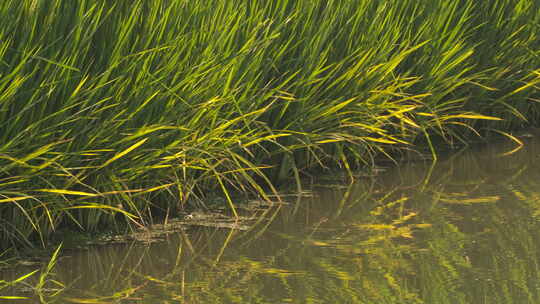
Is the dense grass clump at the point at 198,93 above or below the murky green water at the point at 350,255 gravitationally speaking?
above

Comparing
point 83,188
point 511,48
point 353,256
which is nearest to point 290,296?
point 353,256

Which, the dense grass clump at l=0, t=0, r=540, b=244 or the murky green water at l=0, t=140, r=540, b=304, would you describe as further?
the dense grass clump at l=0, t=0, r=540, b=244

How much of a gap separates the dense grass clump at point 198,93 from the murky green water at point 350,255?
7.0 inches

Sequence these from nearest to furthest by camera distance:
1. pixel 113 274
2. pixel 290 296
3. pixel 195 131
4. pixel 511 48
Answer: pixel 290 296 < pixel 113 274 < pixel 195 131 < pixel 511 48

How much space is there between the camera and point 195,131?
381 centimetres

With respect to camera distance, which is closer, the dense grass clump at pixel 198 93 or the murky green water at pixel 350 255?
the murky green water at pixel 350 255

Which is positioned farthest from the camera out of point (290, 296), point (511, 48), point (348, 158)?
point (511, 48)

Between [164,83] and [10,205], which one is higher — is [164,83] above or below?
above

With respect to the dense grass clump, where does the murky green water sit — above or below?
below

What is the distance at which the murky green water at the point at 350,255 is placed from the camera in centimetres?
309

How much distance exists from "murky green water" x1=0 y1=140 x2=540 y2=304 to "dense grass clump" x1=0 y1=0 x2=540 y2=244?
7.0 inches

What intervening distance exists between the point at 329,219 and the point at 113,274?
0.94 m

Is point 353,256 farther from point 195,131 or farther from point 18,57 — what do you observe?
point 18,57

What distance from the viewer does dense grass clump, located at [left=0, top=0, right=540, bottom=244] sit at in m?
3.38
